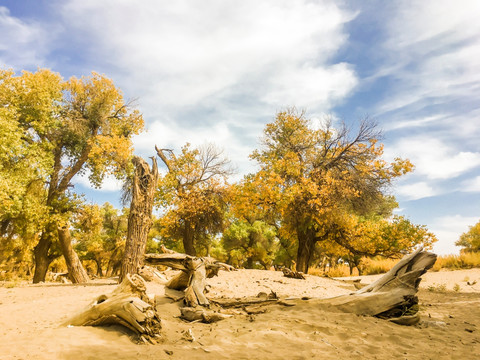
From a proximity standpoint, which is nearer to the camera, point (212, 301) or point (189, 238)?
point (212, 301)

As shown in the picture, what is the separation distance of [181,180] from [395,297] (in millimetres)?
14861

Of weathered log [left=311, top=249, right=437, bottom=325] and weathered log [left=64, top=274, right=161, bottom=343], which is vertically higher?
weathered log [left=311, top=249, right=437, bottom=325]

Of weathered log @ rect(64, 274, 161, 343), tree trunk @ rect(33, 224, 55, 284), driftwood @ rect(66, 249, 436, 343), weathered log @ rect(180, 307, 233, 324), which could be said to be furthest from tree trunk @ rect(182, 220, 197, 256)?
weathered log @ rect(64, 274, 161, 343)

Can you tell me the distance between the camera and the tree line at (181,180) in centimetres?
1502

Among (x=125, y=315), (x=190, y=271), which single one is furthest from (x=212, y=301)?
(x=125, y=315)

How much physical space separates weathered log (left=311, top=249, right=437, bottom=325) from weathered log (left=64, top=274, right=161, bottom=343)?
3.84m

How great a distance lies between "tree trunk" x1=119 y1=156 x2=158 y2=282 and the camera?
31.4 feet

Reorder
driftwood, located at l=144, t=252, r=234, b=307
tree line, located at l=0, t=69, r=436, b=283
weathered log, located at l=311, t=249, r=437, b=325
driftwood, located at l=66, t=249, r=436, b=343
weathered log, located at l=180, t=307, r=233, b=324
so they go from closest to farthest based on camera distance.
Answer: driftwood, located at l=66, t=249, r=436, b=343 < weathered log, located at l=180, t=307, r=233, b=324 < weathered log, located at l=311, t=249, r=437, b=325 < driftwood, located at l=144, t=252, r=234, b=307 < tree line, located at l=0, t=69, r=436, b=283

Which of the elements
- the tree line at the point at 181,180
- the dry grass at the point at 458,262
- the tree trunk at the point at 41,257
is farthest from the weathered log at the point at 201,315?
the dry grass at the point at 458,262

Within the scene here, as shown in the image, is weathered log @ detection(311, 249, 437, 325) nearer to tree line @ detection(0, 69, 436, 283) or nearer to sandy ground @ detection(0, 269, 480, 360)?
sandy ground @ detection(0, 269, 480, 360)

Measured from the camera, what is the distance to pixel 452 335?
5.55 metres

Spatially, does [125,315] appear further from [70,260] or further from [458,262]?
[458,262]

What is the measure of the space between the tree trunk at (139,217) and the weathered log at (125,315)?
14.6 ft

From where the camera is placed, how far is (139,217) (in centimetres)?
988
